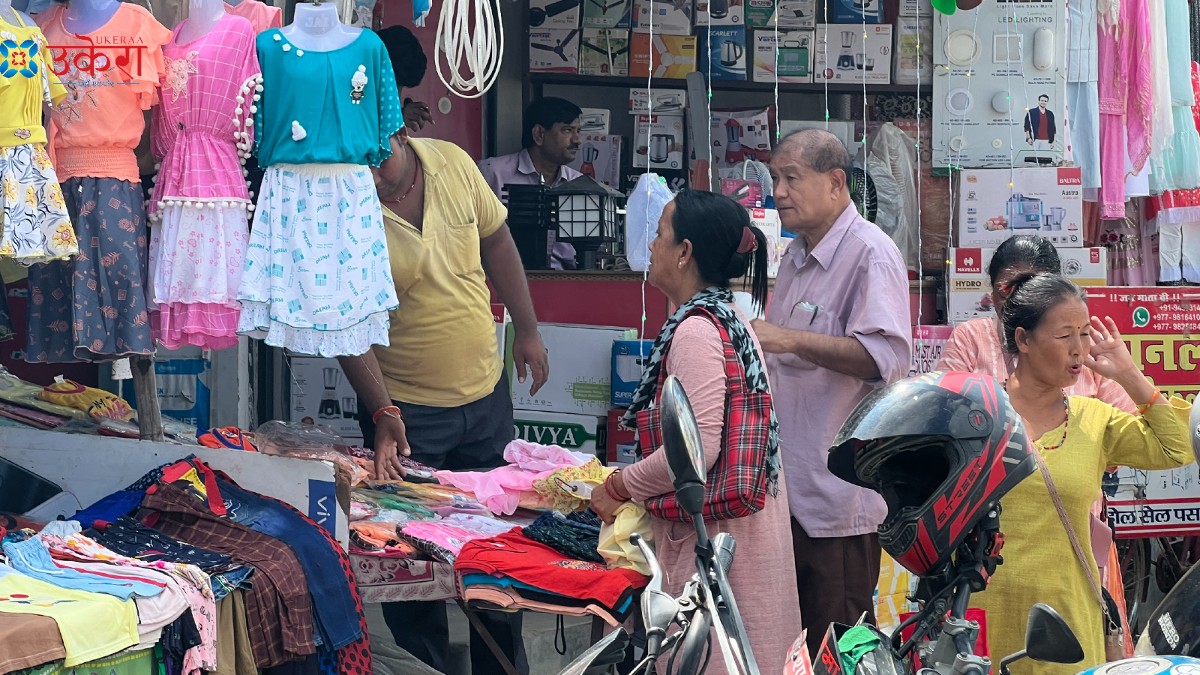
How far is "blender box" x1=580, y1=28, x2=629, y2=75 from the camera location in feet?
29.7

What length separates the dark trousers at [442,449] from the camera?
538 centimetres

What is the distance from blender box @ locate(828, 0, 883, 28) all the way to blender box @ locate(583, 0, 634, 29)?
3.98 feet

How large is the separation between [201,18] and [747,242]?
1.85 m

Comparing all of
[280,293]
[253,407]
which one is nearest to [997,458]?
[280,293]

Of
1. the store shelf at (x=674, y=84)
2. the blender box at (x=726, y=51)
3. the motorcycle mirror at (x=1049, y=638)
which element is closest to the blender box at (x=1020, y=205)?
the store shelf at (x=674, y=84)

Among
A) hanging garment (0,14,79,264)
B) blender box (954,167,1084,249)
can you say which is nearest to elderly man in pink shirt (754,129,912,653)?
hanging garment (0,14,79,264)

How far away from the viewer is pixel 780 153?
4.42 metres

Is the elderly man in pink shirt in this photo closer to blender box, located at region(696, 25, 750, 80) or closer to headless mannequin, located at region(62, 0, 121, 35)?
headless mannequin, located at region(62, 0, 121, 35)

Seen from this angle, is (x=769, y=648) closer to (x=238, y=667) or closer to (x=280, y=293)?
(x=238, y=667)

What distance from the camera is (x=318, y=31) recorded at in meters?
4.59

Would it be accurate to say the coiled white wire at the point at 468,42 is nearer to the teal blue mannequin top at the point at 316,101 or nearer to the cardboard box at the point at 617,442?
the teal blue mannequin top at the point at 316,101

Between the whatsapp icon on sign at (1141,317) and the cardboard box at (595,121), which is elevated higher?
the cardboard box at (595,121)

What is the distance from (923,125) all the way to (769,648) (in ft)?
18.1

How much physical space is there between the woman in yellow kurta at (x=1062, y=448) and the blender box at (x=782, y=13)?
5.26 m
